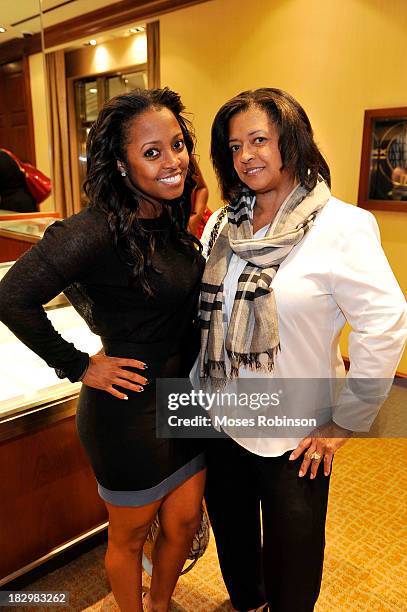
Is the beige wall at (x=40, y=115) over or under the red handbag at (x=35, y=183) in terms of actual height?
over

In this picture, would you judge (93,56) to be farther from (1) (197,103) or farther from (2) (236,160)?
(2) (236,160)

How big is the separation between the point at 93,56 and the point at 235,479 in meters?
6.30

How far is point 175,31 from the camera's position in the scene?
4.75 m

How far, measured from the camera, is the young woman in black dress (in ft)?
3.84

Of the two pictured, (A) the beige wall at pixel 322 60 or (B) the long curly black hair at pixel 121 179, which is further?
(A) the beige wall at pixel 322 60

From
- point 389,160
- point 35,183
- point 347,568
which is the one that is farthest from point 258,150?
point 389,160

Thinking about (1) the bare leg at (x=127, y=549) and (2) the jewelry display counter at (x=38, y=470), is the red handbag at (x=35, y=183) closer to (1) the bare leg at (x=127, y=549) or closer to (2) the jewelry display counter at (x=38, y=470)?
(2) the jewelry display counter at (x=38, y=470)

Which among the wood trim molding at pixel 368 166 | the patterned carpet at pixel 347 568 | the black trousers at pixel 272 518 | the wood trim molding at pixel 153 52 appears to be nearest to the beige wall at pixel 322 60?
the wood trim molding at pixel 368 166

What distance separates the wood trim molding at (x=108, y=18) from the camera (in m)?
4.71

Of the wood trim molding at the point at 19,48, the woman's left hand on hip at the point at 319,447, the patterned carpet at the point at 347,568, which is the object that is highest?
the wood trim molding at the point at 19,48

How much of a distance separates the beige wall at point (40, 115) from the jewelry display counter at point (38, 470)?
197cm

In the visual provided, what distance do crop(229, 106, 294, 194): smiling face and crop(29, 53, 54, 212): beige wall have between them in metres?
2.42

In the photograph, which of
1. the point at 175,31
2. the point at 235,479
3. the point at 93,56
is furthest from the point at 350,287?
the point at 93,56

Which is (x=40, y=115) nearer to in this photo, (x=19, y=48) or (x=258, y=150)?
(x=19, y=48)
